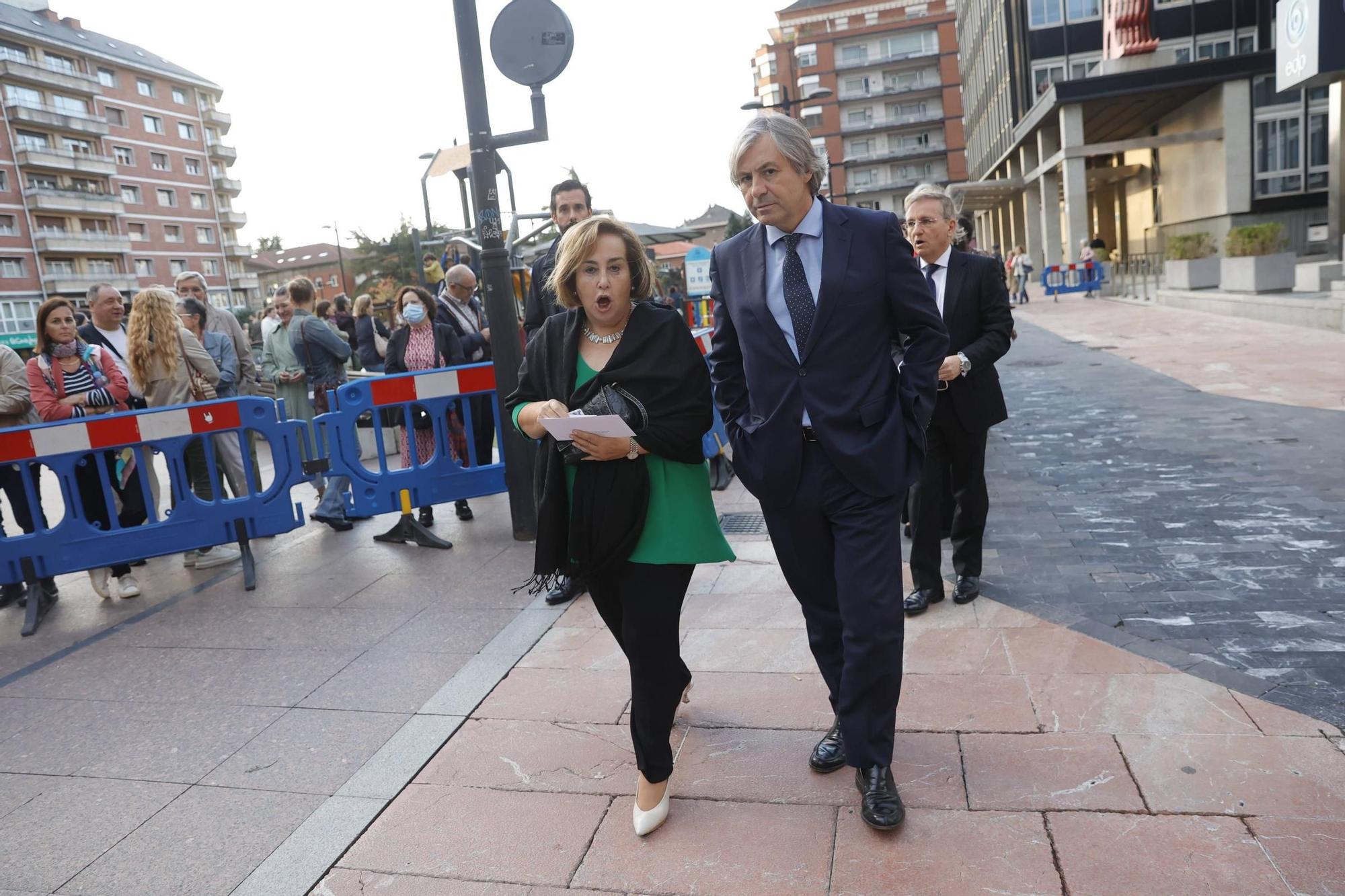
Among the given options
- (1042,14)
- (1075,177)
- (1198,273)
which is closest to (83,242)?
(1042,14)

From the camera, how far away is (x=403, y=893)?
2.59 meters

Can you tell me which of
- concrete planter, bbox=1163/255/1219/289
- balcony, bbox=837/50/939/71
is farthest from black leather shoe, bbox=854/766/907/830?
balcony, bbox=837/50/939/71

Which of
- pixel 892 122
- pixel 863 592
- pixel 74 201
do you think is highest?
pixel 892 122

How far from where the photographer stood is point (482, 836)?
112 inches

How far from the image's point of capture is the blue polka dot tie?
2715 mm

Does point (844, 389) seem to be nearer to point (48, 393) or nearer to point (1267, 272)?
point (48, 393)

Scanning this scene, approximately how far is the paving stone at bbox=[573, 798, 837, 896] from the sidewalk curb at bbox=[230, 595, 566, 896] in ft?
2.60

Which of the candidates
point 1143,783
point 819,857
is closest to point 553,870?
point 819,857

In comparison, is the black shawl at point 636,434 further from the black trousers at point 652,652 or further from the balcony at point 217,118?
the balcony at point 217,118

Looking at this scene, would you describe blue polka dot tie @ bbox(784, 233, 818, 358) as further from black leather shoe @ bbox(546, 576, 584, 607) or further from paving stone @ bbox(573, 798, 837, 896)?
black leather shoe @ bbox(546, 576, 584, 607)

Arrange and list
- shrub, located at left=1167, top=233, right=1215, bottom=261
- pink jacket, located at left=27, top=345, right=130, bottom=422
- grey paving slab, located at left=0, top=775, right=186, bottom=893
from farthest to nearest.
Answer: shrub, located at left=1167, top=233, right=1215, bottom=261
pink jacket, located at left=27, top=345, right=130, bottom=422
grey paving slab, located at left=0, top=775, right=186, bottom=893

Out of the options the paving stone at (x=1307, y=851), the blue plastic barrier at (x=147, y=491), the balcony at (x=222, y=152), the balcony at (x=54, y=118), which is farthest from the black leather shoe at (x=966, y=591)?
the balcony at (x=222, y=152)

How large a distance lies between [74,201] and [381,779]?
236ft

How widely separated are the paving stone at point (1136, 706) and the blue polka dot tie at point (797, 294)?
1607 mm
